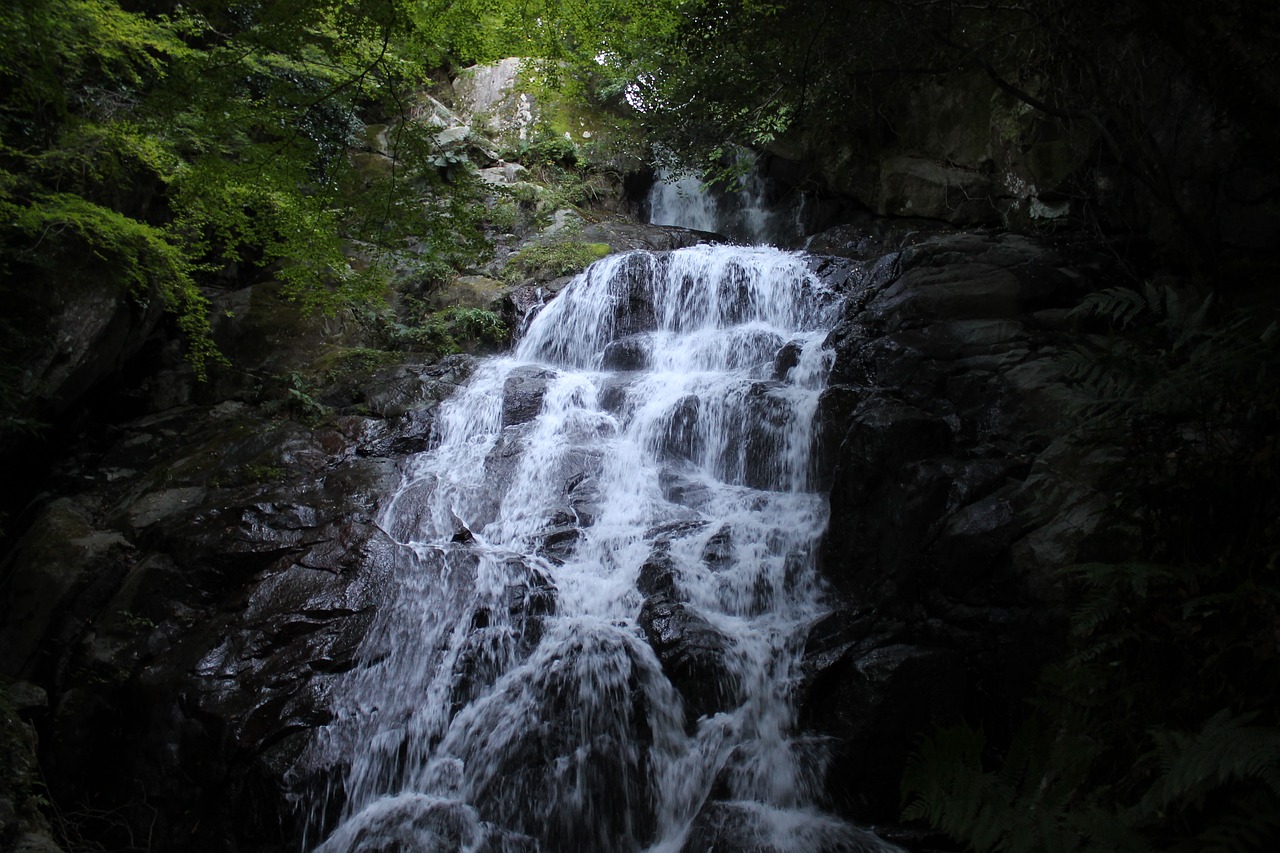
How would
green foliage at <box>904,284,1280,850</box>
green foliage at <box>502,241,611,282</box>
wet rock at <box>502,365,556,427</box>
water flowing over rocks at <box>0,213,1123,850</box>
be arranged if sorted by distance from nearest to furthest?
green foliage at <box>904,284,1280,850</box> → water flowing over rocks at <box>0,213,1123,850</box> → wet rock at <box>502,365,556,427</box> → green foliage at <box>502,241,611,282</box>

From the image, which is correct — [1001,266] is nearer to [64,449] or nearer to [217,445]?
[217,445]

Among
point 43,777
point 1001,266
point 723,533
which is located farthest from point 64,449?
point 1001,266

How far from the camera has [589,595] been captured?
6.20m

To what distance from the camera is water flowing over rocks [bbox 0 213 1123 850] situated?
451 cm

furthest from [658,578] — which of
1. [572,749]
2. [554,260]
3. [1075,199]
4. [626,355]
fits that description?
[554,260]

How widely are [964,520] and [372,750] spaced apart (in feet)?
15.5

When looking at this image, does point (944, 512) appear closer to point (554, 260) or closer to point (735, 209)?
point (554, 260)

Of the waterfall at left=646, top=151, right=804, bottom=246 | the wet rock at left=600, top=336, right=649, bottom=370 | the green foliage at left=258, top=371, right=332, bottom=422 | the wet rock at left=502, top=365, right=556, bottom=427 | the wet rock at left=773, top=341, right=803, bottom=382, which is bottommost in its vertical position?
the green foliage at left=258, top=371, right=332, bottom=422

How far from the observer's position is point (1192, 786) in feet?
6.27

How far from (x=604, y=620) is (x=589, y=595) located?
16.2 inches

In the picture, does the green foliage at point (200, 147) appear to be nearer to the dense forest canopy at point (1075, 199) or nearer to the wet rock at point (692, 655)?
the dense forest canopy at point (1075, 199)

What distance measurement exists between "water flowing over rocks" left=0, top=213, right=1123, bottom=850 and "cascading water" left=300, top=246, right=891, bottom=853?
0.03 meters

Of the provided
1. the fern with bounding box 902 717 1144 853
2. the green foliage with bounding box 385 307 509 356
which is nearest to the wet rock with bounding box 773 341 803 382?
the green foliage with bounding box 385 307 509 356

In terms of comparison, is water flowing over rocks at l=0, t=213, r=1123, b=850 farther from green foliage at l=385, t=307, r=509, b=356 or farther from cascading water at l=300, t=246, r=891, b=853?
green foliage at l=385, t=307, r=509, b=356
